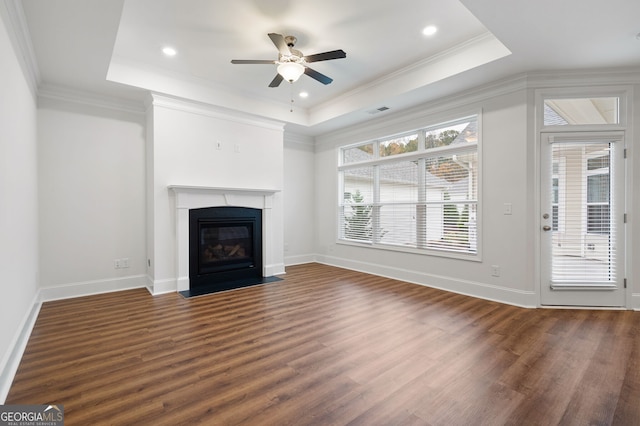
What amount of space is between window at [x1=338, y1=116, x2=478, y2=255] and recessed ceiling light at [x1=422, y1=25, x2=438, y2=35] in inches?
58.2

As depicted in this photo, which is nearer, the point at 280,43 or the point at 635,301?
the point at 280,43

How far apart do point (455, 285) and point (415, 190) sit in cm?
161

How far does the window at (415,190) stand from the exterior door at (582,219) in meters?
0.84

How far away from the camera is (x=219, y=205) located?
4.82 m

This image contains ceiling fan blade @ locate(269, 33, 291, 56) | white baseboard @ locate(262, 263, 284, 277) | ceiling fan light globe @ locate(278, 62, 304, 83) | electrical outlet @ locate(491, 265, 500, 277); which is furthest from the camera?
white baseboard @ locate(262, 263, 284, 277)

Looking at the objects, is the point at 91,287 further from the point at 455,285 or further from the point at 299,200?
the point at 455,285

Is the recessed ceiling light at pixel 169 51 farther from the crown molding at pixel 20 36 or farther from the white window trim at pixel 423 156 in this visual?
the white window trim at pixel 423 156

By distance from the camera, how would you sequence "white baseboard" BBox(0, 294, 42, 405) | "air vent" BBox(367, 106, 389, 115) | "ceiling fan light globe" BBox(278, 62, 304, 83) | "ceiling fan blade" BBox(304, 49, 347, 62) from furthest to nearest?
1. "air vent" BBox(367, 106, 389, 115)
2. "ceiling fan light globe" BBox(278, 62, 304, 83)
3. "ceiling fan blade" BBox(304, 49, 347, 62)
4. "white baseboard" BBox(0, 294, 42, 405)

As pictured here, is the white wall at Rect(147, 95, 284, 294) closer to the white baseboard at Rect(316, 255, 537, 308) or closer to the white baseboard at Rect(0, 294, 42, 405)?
the white baseboard at Rect(0, 294, 42, 405)

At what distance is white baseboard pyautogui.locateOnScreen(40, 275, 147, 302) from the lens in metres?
3.96

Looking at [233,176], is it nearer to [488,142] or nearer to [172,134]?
[172,134]

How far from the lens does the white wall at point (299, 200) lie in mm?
6414

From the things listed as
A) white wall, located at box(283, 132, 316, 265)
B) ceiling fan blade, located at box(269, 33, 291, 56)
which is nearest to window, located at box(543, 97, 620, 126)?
ceiling fan blade, located at box(269, 33, 291, 56)

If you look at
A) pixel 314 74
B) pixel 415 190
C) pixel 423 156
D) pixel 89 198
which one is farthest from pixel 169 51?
pixel 415 190
